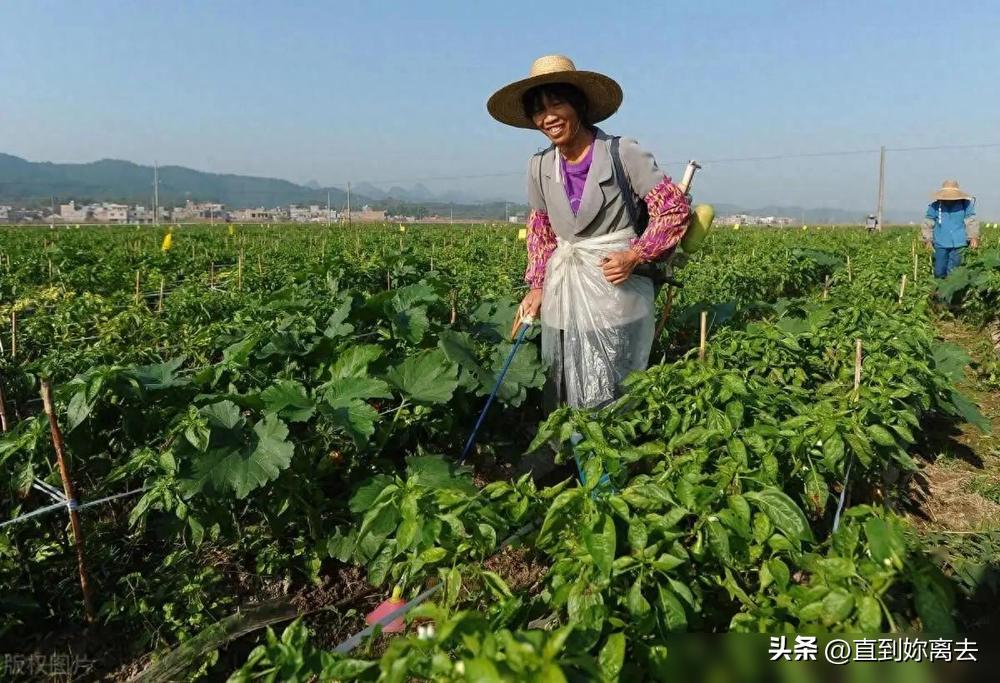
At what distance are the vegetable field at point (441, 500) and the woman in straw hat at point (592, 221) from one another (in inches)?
9.5

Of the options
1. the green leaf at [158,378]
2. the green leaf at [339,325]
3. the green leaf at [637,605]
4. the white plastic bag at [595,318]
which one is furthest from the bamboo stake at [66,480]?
the white plastic bag at [595,318]

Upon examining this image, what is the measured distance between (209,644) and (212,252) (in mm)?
11088

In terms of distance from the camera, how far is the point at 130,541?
2652 mm

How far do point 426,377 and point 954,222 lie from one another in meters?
8.91

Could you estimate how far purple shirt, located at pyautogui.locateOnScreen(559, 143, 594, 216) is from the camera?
286 centimetres

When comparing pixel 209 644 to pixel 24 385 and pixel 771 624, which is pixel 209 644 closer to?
pixel 771 624

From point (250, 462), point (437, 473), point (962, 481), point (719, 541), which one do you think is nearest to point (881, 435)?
point (719, 541)

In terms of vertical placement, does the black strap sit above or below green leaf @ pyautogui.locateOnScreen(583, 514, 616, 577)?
above

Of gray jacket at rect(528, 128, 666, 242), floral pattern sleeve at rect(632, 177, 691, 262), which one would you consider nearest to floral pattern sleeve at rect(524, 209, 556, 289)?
gray jacket at rect(528, 128, 666, 242)

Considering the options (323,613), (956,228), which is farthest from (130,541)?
(956,228)

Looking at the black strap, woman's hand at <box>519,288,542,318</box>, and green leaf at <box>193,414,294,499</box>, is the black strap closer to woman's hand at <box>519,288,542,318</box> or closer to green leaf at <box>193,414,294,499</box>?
woman's hand at <box>519,288,542,318</box>

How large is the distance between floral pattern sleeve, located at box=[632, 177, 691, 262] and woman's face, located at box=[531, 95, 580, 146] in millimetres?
423

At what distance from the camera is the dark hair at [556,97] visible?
2781 millimetres

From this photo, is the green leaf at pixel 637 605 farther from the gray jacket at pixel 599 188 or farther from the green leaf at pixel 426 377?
the gray jacket at pixel 599 188
